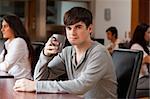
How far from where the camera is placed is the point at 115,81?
190 cm

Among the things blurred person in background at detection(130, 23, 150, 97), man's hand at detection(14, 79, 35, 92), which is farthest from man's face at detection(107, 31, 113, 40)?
man's hand at detection(14, 79, 35, 92)

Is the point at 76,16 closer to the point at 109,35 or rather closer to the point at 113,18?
the point at 109,35

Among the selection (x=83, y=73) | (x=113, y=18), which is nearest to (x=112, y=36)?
(x=113, y=18)

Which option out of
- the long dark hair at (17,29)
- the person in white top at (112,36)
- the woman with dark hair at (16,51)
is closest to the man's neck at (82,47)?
the woman with dark hair at (16,51)

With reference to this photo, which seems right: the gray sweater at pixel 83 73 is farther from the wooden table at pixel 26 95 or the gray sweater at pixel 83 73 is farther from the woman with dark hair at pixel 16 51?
the woman with dark hair at pixel 16 51

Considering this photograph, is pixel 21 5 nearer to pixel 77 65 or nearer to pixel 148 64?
pixel 148 64

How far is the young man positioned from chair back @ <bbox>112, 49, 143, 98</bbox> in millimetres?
122

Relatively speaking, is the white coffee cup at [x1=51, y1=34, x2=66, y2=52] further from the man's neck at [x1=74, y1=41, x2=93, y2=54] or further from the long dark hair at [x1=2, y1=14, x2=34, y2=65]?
the long dark hair at [x1=2, y1=14, x2=34, y2=65]

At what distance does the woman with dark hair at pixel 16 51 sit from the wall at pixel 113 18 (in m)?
3.47

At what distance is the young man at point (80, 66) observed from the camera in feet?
5.48

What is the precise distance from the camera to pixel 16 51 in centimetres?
296

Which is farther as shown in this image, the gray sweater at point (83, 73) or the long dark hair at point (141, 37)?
the long dark hair at point (141, 37)

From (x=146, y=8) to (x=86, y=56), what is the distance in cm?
471

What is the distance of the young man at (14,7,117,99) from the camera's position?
1.67 meters
